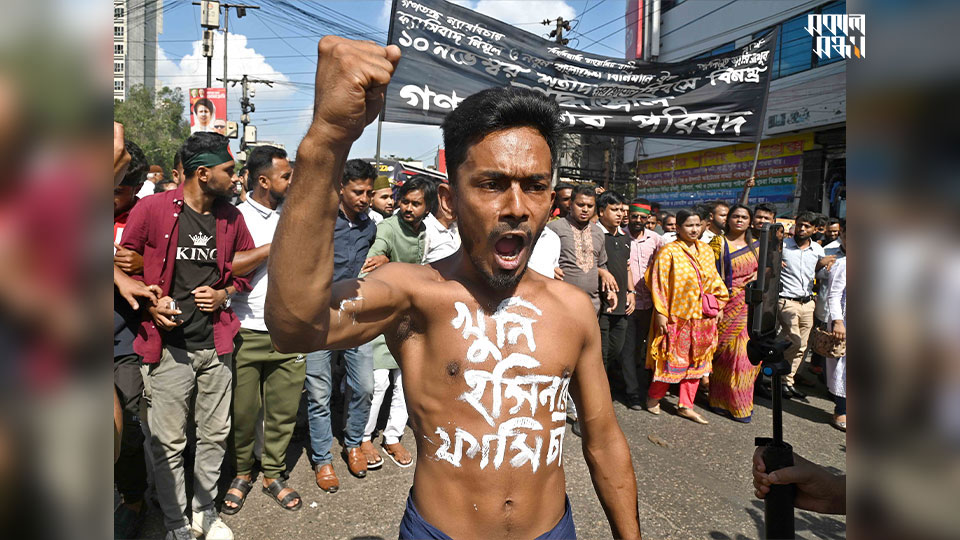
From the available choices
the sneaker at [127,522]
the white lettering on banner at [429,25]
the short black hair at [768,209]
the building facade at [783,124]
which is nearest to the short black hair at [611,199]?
the short black hair at [768,209]

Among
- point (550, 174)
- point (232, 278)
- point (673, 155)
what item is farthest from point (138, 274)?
point (673, 155)

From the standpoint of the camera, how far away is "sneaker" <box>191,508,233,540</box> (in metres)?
3.28

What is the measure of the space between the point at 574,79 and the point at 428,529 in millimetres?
4916

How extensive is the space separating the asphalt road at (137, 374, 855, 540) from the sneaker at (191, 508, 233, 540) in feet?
0.37

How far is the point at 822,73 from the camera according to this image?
13.4 m

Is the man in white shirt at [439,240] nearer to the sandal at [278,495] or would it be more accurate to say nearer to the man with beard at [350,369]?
the man with beard at [350,369]

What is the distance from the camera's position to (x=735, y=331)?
5.88m

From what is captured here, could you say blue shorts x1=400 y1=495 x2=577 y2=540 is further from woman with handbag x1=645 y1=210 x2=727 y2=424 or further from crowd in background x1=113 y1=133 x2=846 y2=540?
woman with handbag x1=645 y1=210 x2=727 y2=424

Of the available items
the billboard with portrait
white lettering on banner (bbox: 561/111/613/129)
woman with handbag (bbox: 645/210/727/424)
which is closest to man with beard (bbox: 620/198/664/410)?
woman with handbag (bbox: 645/210/727/424)

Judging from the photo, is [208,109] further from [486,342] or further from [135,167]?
[486,342]

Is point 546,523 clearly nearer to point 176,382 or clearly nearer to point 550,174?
point 550,174

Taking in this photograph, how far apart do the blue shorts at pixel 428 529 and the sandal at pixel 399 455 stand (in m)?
2.73

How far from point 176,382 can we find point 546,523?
226cm

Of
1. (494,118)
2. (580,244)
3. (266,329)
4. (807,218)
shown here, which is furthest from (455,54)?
(807,218)
